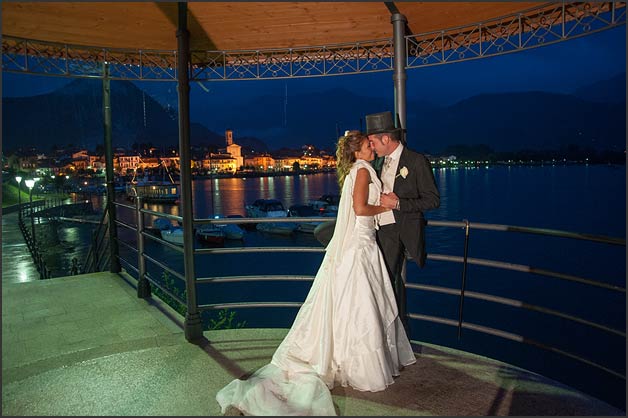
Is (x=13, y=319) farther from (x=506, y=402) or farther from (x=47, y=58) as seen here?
(x=506, y=402)

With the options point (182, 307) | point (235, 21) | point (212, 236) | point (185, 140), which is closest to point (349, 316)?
point (185, 140)

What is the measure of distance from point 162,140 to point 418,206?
200m

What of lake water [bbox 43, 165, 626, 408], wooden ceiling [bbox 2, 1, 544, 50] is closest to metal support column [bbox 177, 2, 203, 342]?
wooden ceiling [bbox 2, 1, 544, 50]

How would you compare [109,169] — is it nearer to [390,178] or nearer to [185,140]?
[185,140]

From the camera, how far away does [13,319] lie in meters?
5.20

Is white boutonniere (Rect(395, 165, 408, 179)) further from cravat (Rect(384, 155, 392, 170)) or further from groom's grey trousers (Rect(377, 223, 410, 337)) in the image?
groom's grey trousers (Rect(377, 223, 410, 337))

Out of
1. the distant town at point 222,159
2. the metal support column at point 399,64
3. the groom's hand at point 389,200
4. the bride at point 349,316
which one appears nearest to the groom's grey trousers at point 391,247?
the bride at point 349,316

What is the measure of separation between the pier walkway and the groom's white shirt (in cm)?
113

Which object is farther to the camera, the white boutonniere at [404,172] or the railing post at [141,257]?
the railing post at [141,257]

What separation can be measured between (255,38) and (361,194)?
2.87 m

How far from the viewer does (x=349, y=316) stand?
3297 millimetres

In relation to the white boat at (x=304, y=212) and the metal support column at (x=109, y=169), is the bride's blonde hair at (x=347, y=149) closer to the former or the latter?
the metal support column at (x=109, y=169)

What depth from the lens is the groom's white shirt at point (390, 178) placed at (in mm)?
3574

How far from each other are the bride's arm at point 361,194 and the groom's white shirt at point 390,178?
313 millimetres
